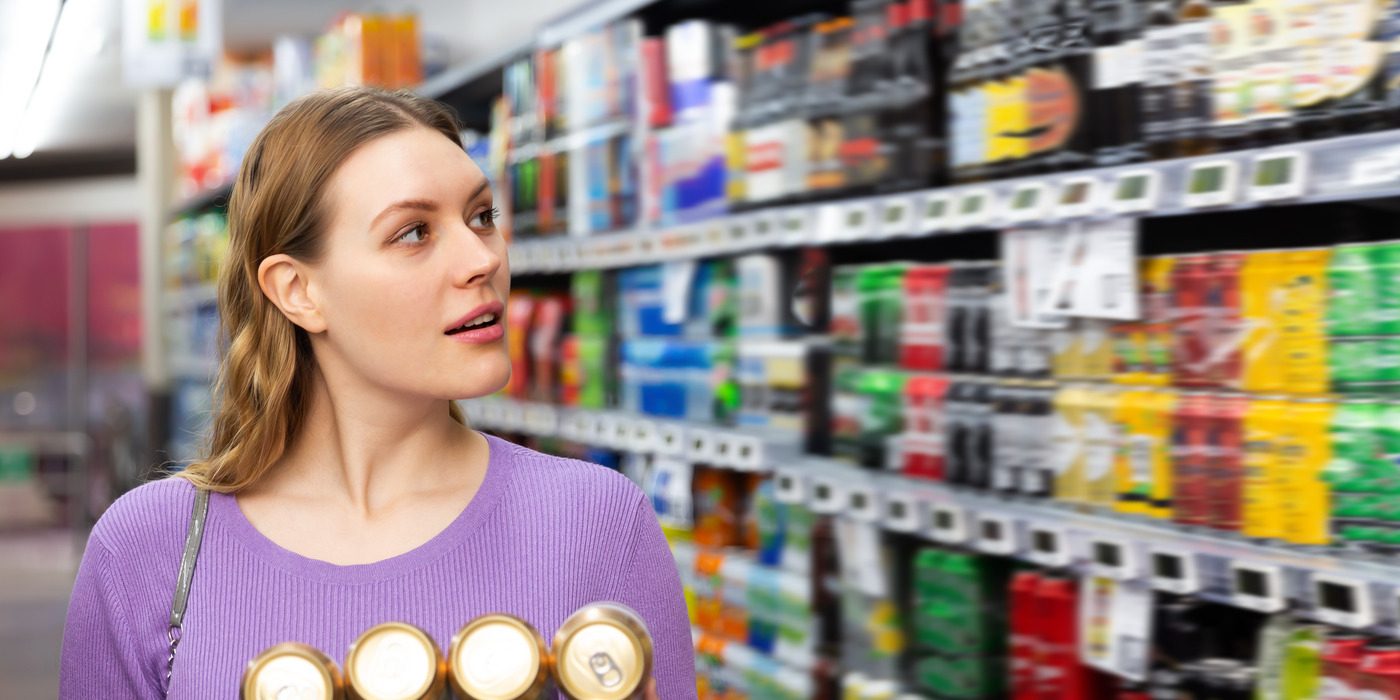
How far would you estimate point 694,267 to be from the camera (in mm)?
3293

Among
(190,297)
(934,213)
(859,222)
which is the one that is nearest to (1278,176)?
(934,213)

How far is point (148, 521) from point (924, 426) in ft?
4.39

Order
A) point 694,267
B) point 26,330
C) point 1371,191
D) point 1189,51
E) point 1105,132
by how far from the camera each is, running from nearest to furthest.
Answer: point 1371,191 < point 1189,51 < point 1105,132 < point 694,267 < point 26,330

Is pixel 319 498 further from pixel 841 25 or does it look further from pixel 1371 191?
pixel 841 25

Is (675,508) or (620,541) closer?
(620,541)

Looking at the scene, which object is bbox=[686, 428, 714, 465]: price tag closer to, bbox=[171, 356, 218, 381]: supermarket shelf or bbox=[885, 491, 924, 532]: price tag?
bbox=[885, 491, 924, 532]: price tag

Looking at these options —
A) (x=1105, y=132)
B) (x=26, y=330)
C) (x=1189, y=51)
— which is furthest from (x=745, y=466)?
(x=26, y=330)

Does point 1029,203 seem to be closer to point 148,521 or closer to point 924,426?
point 924,426

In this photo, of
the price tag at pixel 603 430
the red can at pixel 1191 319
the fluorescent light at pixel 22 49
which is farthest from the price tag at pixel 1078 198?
the fluorescent light at pixel 22 49

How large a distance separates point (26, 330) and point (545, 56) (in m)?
13.2

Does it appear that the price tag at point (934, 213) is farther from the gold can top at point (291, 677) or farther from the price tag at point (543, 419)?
the price tag at point (543, 419)

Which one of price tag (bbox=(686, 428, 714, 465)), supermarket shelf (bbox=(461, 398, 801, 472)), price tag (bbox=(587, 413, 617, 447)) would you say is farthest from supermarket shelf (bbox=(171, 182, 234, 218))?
price tag (bbox=(686, 428, 714, 465))

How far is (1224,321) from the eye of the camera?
1.91 m

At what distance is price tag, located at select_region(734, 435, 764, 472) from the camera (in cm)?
291
